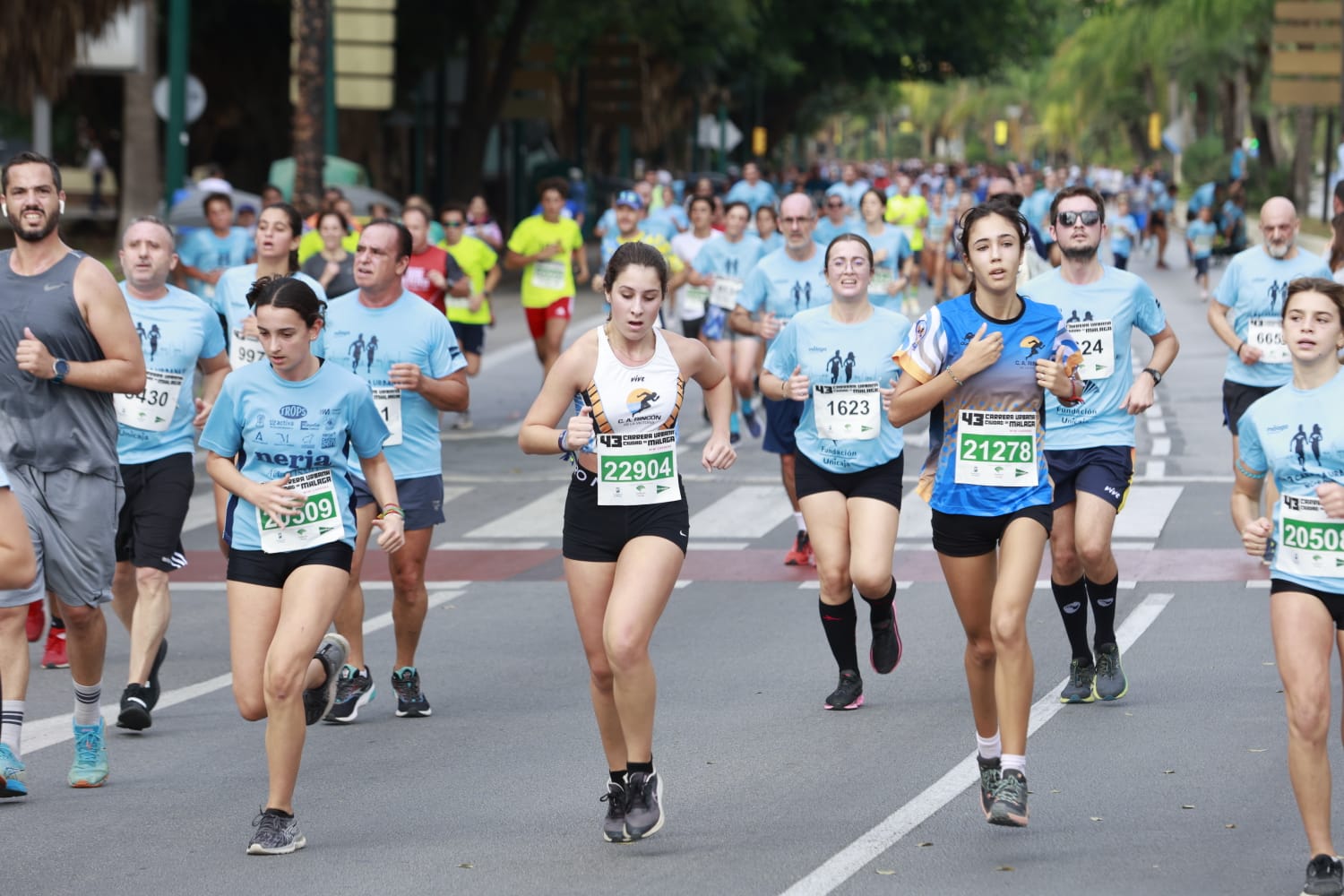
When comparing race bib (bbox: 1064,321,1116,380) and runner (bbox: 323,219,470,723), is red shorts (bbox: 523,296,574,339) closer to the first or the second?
runner (bbox: 323,219,470,723)

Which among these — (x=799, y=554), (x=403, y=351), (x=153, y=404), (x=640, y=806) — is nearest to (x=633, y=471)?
(x=640, y=806)

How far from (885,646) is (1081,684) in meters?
0.80

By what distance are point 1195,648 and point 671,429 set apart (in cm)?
400

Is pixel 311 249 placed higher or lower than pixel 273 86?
lower

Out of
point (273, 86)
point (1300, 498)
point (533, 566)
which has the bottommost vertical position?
point (533, 566)

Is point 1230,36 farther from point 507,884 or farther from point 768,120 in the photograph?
point 507,884

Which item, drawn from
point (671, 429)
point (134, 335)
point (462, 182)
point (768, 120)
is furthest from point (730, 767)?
point (768, 120)

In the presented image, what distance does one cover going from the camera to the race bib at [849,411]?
9.20 metres

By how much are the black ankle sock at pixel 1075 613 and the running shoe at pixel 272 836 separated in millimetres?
3535

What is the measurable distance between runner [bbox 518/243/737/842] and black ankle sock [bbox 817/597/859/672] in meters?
2.19

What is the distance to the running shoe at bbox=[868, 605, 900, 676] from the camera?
30.2ft

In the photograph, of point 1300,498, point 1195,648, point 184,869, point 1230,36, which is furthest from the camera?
point 1230,36

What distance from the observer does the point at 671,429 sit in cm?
699

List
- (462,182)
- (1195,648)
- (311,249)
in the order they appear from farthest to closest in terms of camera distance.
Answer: (462,182), (311,249), (1195,648)
